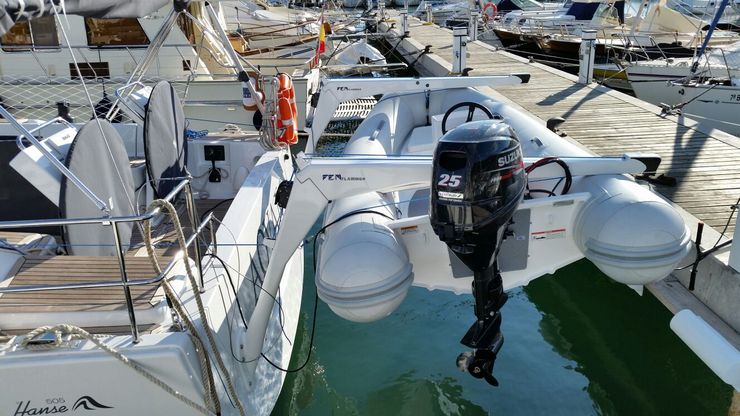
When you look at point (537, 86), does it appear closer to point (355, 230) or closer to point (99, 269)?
point (355, 230)

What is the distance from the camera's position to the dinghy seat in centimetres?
285

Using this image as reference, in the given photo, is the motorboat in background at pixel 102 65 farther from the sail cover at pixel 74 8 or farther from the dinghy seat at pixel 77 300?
the dinghy seat at pixel 77 300

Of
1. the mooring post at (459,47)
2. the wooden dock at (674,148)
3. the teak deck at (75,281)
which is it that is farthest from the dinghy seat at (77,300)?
the mooring post at (459,47)

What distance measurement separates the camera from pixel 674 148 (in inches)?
273

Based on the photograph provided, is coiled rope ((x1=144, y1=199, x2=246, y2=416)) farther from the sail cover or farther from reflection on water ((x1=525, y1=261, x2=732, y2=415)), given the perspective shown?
reflection on water ((x1=525, y1=261, x2=732, y2=415))

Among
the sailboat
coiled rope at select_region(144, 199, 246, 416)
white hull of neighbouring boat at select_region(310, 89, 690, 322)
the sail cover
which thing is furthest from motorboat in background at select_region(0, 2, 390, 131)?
coiled rope at select_region(144, 199, 246, 416)

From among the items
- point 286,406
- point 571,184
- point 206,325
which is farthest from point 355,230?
point 286,406

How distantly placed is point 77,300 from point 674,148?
6384 millimetres

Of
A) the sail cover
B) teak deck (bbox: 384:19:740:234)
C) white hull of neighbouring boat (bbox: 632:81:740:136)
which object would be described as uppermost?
the sail cover

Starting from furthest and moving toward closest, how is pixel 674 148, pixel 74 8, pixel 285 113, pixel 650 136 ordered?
pixel 650 136 → pixel 674 148 → pixel 285 113 → pixel 74 8

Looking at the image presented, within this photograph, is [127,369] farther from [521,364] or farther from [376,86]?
[376,86]

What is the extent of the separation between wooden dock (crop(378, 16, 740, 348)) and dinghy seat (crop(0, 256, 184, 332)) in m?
3.39

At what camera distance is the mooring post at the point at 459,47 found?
10977mm

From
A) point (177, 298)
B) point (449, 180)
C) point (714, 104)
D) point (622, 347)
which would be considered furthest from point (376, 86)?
point (714, 104)
